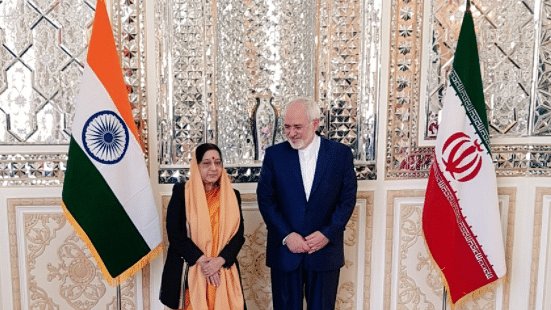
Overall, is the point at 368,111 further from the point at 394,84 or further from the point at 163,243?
the point at 163,243

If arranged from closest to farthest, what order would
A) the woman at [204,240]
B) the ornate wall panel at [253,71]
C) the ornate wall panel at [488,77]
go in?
1. the woman at [204,240]
2. the ornate wall panel at [253,71]
3. the ornate wall panel at [488,77]

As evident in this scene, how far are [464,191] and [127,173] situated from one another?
1.89 meters

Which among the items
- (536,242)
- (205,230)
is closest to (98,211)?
(205,230)

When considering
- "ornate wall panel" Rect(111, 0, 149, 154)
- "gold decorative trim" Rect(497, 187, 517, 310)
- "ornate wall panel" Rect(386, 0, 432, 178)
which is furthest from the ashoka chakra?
"gold decorative trim" Rect(497, 187, 517, 310)

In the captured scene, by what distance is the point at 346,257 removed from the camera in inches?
120

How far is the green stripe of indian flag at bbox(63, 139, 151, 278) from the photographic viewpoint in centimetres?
245

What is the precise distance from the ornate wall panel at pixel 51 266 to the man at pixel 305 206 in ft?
3.02

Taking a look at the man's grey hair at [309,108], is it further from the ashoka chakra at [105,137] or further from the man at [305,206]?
the ashoka chakra at [105,137]

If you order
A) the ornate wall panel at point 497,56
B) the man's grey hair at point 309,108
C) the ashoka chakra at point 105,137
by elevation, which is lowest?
the ashoka chakra at point 105,137

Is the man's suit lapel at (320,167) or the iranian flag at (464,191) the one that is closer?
the man's suit lapel at (320,167)

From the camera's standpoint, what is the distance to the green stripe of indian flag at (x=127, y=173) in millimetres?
2443

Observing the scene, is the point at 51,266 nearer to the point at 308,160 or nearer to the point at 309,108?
the point at 308,160

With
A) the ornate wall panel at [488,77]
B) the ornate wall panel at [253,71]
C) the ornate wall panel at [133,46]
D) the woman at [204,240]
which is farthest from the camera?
the ornate wall panel at [488,77]

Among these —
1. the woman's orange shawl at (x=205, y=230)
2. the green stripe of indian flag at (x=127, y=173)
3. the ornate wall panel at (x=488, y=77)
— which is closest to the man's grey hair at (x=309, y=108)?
the woman's orange shawl at (x=205, y=230)
